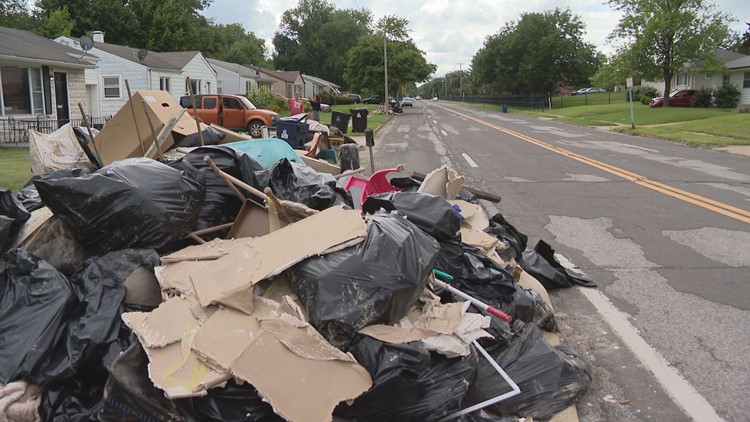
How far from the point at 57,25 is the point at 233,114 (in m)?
31.4

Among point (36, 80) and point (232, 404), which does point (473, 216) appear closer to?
point (232, 404)

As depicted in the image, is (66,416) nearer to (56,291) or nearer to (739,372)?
(56,291)

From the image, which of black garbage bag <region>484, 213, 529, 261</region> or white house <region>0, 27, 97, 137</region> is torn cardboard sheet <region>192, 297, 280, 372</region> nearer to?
black garbage bag <region>484, 213, 529, 261</region>

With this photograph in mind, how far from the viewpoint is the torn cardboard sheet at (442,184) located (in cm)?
531

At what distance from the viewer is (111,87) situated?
28.0 m

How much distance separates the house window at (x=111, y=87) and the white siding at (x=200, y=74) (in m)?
3.51

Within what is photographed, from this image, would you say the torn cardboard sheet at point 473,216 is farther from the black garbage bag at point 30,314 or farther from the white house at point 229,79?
the white house at point 229,79

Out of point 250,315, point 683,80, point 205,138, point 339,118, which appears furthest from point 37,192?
point 683,80

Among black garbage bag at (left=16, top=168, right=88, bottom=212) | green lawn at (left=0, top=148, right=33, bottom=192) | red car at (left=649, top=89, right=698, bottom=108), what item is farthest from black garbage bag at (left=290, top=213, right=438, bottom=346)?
red car at (left=649, top=89, right=698, bottom=108)

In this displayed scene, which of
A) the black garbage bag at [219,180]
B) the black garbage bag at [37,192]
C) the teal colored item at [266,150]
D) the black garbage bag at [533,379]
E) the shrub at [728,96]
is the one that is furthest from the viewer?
the shrub at [728,96]

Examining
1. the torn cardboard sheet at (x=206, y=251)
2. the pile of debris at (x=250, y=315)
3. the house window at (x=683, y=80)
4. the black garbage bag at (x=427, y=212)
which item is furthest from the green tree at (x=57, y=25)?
the house window at (x=683, y=80)

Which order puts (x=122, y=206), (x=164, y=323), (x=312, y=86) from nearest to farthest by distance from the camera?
(x=164, y=323) < (x=122, y=206) < (x=312, y=86)

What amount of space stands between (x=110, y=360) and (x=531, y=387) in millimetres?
2172

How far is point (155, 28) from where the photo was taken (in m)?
50.7
